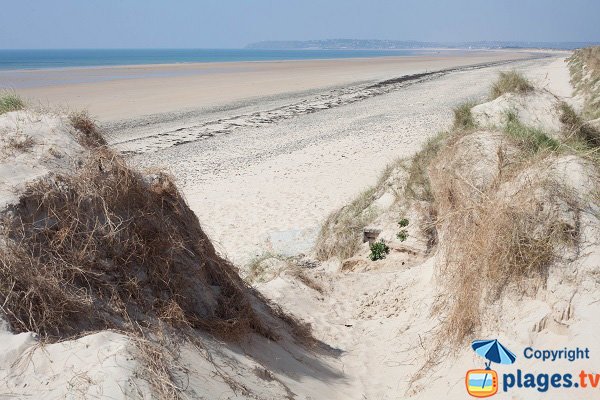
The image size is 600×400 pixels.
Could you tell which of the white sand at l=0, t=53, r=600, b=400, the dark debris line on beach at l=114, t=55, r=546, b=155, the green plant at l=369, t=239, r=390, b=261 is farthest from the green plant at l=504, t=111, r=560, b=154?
the dark debris line on beach at l=114, t=55, r=546, b=155

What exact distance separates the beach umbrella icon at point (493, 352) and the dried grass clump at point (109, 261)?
213 centimetres

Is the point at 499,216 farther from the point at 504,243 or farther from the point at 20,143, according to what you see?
the point at 20,143

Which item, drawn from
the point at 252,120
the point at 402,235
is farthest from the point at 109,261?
the point at 252,120

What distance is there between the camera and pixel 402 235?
8.59 m

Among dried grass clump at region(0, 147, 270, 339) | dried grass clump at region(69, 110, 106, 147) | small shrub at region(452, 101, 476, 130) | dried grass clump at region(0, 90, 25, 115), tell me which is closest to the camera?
dried grass clump at region(0, 147, 270, 339)

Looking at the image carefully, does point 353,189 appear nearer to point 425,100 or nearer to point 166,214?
point 166,214

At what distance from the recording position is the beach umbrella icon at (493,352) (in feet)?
14.9

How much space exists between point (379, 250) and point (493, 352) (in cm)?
405

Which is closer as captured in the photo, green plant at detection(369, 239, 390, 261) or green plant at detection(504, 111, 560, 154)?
green plant at detection(504, 111, 560, 154)

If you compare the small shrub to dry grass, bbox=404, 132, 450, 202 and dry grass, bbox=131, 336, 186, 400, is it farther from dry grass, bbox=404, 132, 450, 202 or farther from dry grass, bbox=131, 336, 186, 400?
dry grass, bbox=131, 336, 186, 400

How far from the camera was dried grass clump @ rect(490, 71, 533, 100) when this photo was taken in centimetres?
1252

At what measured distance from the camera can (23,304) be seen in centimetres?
387

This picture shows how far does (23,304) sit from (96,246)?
927 millimetres

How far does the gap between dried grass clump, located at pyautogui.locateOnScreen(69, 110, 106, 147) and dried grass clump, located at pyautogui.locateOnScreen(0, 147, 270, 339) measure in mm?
437
